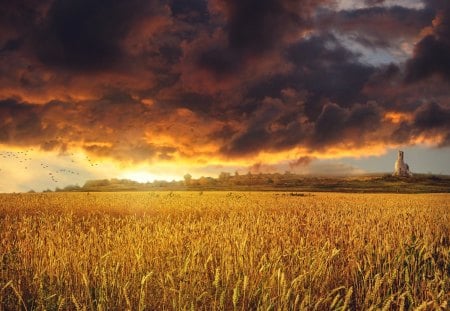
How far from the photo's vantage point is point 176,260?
19.4 ft

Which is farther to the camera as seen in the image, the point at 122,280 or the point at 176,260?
the point at 176,260

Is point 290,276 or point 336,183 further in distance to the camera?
point 336,183

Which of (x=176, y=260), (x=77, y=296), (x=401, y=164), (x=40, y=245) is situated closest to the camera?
(x=77, y=296)

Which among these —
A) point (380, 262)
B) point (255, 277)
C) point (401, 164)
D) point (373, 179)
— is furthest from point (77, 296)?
point (401, 164)

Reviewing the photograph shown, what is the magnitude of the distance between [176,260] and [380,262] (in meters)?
3.21

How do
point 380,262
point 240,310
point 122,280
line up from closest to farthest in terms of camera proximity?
point 240,310 < point 122,280 < point 380,262

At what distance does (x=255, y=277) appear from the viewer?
16.6ft

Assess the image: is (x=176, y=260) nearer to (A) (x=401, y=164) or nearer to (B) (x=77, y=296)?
(B) (x=77, y=296)

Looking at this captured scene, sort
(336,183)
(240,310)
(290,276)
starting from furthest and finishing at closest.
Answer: (336,183)
(290,276)
(240,310)

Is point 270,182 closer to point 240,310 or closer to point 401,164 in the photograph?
point 401,164

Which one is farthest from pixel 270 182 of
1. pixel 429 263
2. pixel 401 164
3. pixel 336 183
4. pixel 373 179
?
pixel 429 263

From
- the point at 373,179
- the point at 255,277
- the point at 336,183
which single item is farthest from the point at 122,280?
the point at 373,179

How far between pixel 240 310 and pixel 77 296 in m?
1.81

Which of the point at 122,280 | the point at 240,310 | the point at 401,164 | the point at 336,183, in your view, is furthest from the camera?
the point at 401,164
